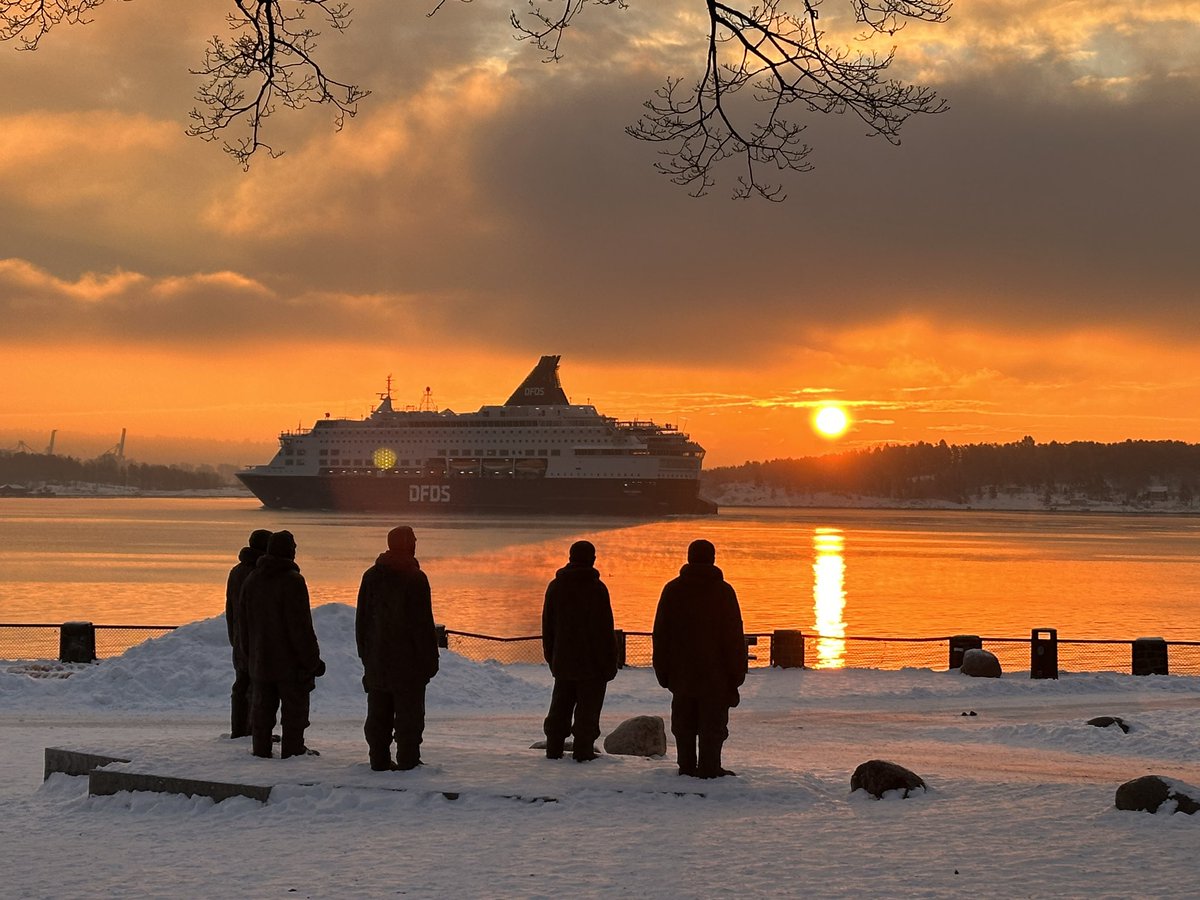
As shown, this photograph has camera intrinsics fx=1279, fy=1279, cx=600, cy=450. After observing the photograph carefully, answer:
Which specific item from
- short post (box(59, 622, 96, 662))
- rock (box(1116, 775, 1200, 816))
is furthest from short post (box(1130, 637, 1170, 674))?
short post (box(59, 622, 96, 662))

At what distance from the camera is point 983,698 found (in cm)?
Answer: 1759

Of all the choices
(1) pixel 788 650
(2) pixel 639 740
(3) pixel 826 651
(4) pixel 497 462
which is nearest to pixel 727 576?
(3) pixel 826 651

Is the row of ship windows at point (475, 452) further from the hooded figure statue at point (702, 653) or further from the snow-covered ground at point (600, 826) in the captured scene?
the hooded figure statue at point (702, 653)

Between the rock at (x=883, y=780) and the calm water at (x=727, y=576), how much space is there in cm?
2261

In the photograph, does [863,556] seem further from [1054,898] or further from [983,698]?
[1054,898]

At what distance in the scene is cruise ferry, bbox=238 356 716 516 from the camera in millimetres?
134625

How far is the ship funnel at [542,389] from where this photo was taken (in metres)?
148

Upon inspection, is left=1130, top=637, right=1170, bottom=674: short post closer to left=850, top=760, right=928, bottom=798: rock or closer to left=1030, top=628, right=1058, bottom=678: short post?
left=1030, top=628, right=1058, bottom=678: short post

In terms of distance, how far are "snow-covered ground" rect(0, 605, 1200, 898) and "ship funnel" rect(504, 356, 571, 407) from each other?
13483 cm

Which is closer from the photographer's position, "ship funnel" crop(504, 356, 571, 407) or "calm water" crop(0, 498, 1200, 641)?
"calm water" crop(0, 498, 1200, 641)

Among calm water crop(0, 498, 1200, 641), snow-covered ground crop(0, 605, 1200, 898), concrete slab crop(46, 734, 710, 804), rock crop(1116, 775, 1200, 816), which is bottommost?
calm water crop(0, 498, 1200, 641)

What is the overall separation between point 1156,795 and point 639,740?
15.0 feet

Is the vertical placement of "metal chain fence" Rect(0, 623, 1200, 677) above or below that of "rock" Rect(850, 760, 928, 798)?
below

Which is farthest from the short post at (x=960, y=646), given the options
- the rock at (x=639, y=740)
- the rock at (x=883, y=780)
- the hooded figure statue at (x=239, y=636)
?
the hooded figure statue at (x=239, y=636)
